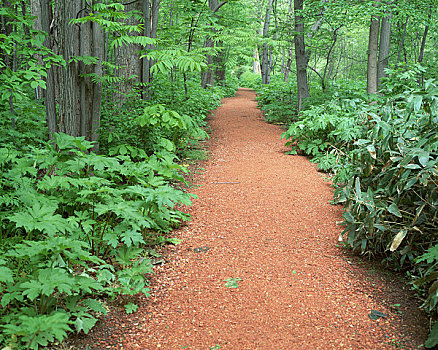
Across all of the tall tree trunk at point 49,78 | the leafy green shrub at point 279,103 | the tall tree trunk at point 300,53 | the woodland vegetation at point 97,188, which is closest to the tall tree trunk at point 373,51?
the tall tree trunk at point 300,53

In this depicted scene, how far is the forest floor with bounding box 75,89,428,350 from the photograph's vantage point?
2566 millimetres

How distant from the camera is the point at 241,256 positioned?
3.68m

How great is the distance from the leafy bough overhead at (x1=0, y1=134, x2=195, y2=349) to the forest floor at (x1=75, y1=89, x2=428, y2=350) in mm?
244

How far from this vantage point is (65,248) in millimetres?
2545

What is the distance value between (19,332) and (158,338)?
92cm

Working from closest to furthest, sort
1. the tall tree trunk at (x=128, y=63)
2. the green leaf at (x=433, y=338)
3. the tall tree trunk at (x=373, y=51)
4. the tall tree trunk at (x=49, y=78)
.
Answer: the green leaf at (x=433, y=338) < the tall tree trunk at (x=49, y=78) < the tall tree trunk at (x=128, y=63) < the tall tree trunk at (x=373, y=51)

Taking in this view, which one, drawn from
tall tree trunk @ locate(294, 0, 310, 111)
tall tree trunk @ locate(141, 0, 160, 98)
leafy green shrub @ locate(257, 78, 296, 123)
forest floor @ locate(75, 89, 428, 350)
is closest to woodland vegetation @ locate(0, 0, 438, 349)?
forest floor @ locate(75, 89, 428, 350)

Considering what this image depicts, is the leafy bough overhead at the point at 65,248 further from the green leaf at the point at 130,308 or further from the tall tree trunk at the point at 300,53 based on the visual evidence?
the tall tree trunk at the point at 300,53

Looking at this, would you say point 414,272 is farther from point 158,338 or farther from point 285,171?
point 285,171

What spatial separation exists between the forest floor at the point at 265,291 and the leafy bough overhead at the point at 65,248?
24 cm

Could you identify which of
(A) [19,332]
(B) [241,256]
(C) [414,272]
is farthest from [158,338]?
(C) [414,272]

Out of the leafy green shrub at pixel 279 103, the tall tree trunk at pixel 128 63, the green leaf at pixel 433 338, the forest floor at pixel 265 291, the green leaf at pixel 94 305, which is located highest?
the tall tree trunk at pixel 128 63

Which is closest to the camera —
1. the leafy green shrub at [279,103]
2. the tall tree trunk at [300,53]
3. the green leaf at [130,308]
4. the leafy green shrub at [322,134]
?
the green leaf at [130,308]

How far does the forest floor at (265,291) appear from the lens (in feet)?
8.42
